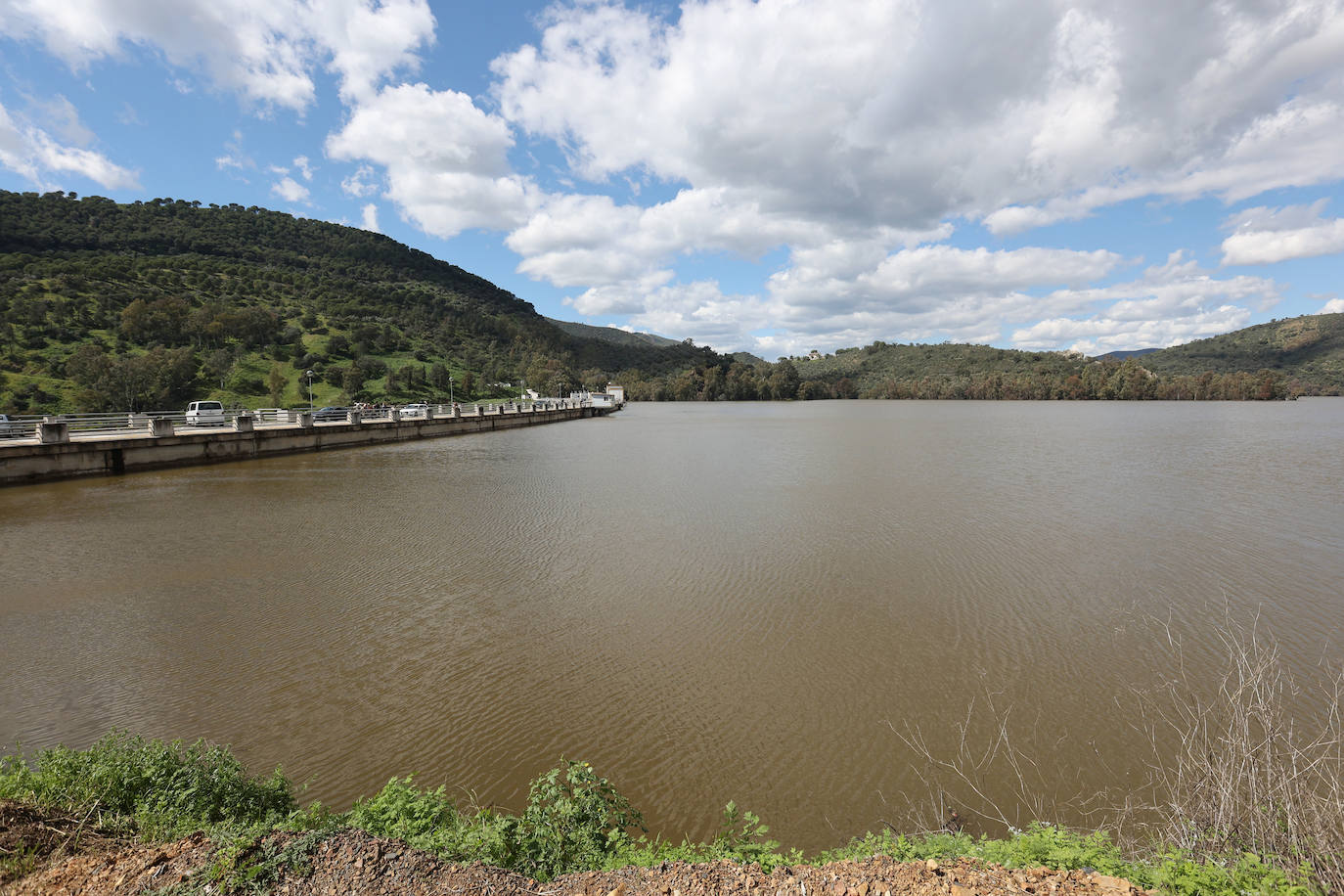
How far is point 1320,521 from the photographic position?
14766 mm

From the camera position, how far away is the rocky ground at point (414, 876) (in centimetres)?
298

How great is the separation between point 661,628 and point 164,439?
29235 millimetres

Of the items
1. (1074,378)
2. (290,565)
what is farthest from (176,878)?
(1074,378)

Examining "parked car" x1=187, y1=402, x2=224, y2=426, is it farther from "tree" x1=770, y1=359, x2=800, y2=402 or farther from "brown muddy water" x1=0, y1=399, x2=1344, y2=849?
"tree" x1=770, y1=359, x2=800, y2=402

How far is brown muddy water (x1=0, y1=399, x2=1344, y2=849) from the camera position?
18.4ft

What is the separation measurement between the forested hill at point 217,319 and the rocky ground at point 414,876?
219 feet

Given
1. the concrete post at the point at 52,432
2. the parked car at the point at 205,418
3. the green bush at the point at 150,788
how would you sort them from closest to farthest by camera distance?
1. the green bush at the point at 150,788
2. the concrete post at the point at 52,432
3. the parked car at the point at 205,418

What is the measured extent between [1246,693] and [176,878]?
9.81 metres

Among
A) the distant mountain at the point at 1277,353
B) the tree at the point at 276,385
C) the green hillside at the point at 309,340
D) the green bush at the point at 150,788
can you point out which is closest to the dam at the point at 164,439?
the green bush at the point at 150,788

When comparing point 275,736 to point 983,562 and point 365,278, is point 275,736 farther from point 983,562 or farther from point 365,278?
point 365,278

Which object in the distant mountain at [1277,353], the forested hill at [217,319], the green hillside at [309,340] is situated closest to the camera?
the forested hill at [217,319]

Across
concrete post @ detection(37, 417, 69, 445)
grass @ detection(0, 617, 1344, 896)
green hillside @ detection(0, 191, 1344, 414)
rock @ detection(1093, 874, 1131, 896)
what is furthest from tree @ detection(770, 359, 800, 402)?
rock @ detection(1093, 874, 1131, 896)

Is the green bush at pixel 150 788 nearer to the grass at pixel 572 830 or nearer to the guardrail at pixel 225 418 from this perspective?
the grass at pixel 572 830

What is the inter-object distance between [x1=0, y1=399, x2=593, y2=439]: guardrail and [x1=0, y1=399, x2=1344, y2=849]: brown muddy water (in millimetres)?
9277
